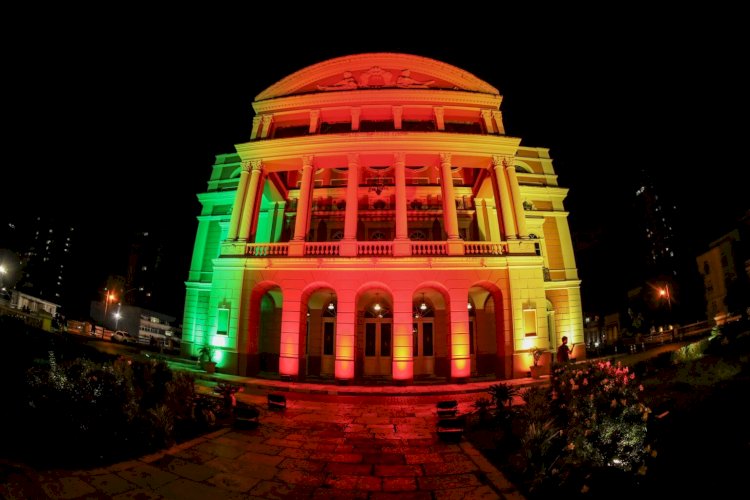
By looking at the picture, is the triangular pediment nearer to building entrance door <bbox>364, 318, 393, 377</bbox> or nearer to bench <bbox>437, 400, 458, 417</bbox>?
building entrance door <bbox>364, 318, 393, 377</bbox>

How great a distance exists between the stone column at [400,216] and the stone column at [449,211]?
2161 millimetres

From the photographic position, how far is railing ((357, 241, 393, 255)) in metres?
18.1

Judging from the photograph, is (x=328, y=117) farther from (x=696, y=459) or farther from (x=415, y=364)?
(x=696, y=459)

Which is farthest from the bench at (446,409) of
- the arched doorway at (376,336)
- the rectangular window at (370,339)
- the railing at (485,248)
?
the rectangular window at (370,339)

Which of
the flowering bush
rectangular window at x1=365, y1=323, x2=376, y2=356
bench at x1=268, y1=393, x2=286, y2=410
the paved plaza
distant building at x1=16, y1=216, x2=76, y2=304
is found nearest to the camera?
the flowering bush

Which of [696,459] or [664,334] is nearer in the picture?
[696,459]

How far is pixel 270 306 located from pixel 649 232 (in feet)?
250

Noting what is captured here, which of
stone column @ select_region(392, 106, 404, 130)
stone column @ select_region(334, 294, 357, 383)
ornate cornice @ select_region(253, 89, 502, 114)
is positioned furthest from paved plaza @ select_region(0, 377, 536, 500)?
ornate cornice @ select_region(253, 89, 502, 114)

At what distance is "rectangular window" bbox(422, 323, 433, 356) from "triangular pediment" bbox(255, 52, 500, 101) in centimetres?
1465

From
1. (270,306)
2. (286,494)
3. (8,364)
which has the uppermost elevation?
(270,306)

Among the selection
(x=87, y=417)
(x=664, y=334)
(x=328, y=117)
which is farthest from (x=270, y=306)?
(x=664, y=334)

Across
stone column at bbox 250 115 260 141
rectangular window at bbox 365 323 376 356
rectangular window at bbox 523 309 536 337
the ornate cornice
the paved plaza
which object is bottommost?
the paved plaza

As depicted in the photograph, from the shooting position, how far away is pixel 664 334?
25.0 meters

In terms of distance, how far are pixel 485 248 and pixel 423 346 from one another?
21.8 feet
